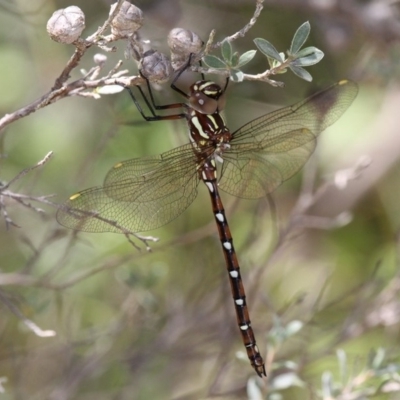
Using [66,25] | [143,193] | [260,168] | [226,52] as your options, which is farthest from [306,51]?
[260,168]

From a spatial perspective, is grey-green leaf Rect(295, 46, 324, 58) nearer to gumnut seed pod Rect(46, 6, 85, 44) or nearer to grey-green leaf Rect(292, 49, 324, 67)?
grey-green leaf Rect(292, 49, 324, 67)

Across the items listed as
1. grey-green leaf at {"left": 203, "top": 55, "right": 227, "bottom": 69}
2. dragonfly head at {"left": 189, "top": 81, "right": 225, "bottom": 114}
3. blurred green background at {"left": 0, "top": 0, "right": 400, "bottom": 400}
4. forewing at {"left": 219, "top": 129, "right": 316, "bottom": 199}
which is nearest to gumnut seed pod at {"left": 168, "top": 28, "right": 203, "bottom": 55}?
grey-green leaf at {"left": 203, "top": 55, "right": 227, "bottom": 69}

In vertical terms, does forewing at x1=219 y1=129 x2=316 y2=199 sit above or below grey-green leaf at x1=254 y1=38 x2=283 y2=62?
above

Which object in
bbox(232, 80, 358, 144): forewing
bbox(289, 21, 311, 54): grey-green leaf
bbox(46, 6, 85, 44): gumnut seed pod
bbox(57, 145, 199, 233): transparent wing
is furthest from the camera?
bbox(232, 80, 358, 144): forewing

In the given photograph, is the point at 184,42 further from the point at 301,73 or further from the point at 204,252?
the point at 204,252

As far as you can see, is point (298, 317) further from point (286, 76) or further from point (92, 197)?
point (286, 76)

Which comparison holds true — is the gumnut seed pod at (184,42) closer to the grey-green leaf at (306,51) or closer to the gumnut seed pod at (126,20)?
the gumnut seed pod at (126,20)

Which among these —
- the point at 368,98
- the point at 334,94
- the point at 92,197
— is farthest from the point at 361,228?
the point at 92,197
